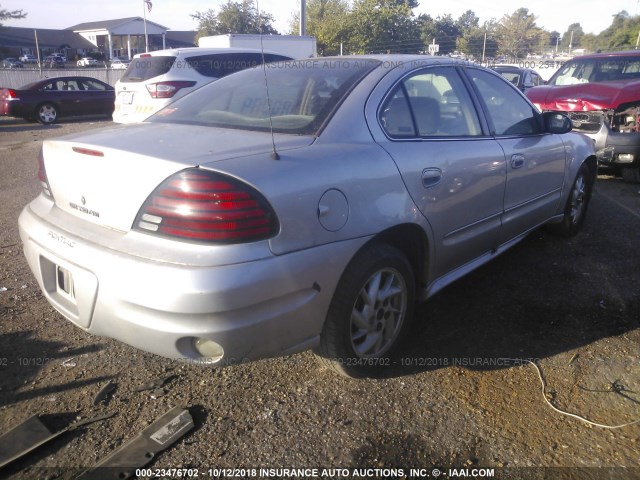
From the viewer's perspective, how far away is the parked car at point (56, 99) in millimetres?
14875

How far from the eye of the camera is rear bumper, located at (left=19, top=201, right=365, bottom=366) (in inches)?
79.7

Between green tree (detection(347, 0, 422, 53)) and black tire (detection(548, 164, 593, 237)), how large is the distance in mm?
20836

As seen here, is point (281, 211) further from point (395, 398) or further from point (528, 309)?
point (528, 309)

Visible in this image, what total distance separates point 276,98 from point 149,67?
7.73 m

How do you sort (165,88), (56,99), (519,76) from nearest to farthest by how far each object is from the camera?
(165,88) → (519,76) → (56,99)

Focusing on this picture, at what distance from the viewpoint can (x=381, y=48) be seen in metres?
25.8

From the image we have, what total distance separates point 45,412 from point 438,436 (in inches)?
70.9

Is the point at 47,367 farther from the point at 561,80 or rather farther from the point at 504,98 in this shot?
the point at 561,80

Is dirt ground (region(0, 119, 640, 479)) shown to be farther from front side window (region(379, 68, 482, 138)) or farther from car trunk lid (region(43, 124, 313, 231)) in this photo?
front side window (region(379, 68, 482, 138))

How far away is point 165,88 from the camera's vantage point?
943 cm

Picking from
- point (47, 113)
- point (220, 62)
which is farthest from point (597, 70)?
point (47, 113)

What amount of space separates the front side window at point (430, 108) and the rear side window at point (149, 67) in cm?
739

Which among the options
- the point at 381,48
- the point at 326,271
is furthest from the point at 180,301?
the point at 381,48

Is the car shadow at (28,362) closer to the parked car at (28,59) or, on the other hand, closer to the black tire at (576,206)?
the black tire at (576,206)
